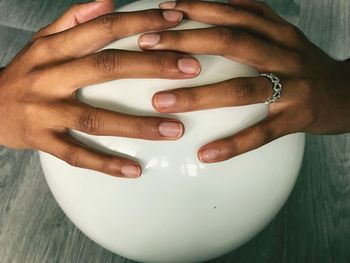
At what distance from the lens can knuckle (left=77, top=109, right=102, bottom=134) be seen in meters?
0.60

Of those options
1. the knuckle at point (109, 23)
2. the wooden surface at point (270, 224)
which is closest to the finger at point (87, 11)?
the knuckle at point (109, 23)

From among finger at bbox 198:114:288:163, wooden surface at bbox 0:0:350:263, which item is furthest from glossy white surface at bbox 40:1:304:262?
wooden surface at bbox 0:0:350:263

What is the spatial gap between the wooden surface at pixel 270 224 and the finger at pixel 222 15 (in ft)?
1.46

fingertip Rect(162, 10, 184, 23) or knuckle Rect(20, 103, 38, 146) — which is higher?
fingertip Rect(162, 10, 184, 23)

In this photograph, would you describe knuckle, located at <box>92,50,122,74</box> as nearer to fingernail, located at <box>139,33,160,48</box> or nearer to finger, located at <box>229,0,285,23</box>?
fingernail, located at <box>139,33,160,48</box>

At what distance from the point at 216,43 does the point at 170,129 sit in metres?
0.12

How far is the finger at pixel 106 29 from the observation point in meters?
0.63

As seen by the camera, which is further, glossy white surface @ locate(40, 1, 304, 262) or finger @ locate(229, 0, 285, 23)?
finger @ locate(229, 0, 285, 23)

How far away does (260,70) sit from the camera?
2.14 ft

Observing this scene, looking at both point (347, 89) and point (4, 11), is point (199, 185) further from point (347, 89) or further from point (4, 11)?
point (4, 11)

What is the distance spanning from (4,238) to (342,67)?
0.69 metres

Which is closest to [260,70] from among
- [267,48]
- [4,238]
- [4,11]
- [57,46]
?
[267,48]

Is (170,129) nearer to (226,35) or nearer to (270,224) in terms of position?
(226,35)

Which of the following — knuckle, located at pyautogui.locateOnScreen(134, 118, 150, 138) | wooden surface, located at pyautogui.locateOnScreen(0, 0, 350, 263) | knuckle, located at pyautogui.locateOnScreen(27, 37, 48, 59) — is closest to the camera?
knuckle, located at pyautogui.locateOnScreen(134, 118, 150, 138)
